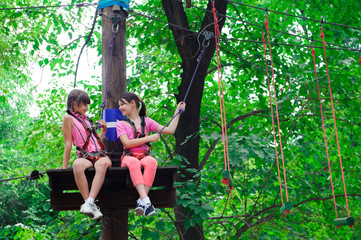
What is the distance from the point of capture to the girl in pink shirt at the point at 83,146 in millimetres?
4254

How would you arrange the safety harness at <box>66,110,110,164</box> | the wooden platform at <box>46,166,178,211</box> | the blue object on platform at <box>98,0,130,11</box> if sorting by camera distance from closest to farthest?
the safety harness at <box>66,110,110,164</box> < the wooden platform at <box>46,166,178,211</box> < the blue object on platform at <box>98,0,130,11</box>

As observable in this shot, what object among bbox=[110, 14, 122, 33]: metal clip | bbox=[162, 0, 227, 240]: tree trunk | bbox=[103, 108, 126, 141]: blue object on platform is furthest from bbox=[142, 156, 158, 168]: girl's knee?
bbox=[162, 0, 227, 240]: tree trunk

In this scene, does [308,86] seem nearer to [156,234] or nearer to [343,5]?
[343,5]

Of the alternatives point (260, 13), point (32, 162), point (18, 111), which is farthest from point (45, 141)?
point (18, 111)

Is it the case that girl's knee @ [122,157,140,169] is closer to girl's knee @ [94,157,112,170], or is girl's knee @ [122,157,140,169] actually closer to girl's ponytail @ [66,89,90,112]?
girl's knee @ [94,157,112,170]

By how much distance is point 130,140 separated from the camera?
4.55m

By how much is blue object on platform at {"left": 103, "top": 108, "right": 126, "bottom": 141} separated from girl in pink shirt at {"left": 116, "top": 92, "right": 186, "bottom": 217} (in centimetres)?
33

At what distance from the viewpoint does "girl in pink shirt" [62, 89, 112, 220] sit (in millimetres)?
4254

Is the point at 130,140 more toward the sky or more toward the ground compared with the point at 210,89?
more toward the ground

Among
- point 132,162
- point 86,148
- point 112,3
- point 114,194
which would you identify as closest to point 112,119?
point 86,148

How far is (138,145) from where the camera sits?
4.56 metres

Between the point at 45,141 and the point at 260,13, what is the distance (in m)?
5.12

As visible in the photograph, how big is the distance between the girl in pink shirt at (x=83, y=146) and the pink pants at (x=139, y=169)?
7.1 inches

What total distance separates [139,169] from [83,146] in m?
0.62
